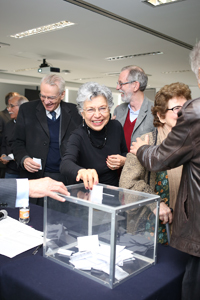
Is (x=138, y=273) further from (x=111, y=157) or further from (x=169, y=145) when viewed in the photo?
(x=111, y=157)

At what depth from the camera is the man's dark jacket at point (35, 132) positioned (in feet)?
9.17

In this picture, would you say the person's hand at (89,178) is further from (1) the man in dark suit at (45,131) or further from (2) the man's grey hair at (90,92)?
(1) the man in dark suit at (45,131)

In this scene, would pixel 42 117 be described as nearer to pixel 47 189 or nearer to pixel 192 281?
pixel 47 189

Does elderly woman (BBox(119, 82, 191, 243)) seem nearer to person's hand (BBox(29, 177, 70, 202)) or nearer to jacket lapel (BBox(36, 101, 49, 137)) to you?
person's hand (BBox(29, 177, 70, 202))

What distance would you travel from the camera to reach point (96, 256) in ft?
3.90

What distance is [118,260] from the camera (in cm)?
114

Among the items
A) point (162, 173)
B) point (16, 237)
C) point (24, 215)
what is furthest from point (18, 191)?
point (162, 173)

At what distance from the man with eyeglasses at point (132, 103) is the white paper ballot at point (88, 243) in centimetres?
163

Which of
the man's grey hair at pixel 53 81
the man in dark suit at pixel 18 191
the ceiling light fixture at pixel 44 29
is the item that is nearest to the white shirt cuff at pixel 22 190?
the man in dark suit at pixel 18 191

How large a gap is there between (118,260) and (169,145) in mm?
481

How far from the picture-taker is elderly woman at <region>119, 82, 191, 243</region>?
1.60 m

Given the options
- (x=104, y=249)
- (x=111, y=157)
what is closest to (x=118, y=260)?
(x=104, y=249)

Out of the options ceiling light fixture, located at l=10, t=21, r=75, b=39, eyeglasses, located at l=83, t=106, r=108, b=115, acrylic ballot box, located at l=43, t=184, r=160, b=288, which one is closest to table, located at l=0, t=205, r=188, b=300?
acrylic ballot box, located at l=43, t=184, r=160, b=288

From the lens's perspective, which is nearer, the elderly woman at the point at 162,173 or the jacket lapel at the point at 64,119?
the elderly woman at the point at 162,173
